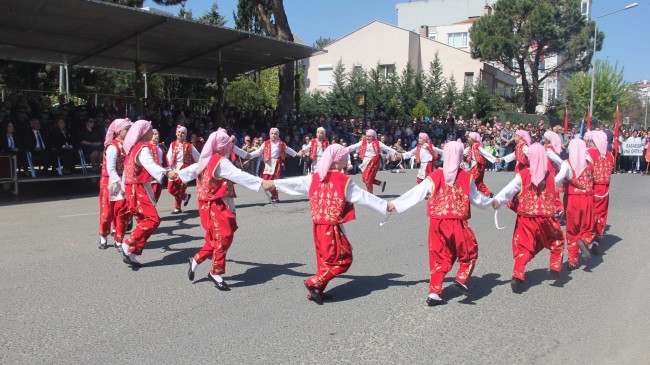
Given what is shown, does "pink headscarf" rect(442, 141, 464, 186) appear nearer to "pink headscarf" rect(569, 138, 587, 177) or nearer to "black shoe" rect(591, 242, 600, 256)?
"pink headscarf" rect(569, 138, 587, 177)

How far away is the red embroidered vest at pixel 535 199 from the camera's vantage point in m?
6.42

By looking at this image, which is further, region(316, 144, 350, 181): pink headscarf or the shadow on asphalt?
the shadow on asphalt

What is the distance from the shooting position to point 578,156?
769 centimetres

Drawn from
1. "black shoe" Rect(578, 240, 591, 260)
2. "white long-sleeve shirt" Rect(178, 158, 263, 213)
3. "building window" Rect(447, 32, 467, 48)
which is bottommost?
"black shoe" Rect(578, 240, 591, 260)

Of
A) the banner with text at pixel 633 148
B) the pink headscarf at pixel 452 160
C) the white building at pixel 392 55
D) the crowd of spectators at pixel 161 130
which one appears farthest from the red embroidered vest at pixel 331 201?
the white building at pixel 392 55

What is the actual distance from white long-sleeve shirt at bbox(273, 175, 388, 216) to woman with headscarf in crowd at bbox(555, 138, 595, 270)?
9.88ft

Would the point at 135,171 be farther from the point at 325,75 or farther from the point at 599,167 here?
the point at 325,75

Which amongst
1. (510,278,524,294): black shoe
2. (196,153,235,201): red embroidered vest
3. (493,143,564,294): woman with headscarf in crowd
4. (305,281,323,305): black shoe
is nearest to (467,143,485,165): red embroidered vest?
(493,143,564,294): woman with headscarf in crowd

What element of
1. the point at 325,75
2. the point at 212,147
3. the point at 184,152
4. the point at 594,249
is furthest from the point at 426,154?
the point at 325,75

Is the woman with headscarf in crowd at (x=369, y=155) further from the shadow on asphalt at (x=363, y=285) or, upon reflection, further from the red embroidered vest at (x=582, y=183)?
the shadow on asphalt at (x=363, y=285)

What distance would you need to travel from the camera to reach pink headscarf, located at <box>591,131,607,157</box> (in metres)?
8.62

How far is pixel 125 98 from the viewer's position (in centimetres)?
2116

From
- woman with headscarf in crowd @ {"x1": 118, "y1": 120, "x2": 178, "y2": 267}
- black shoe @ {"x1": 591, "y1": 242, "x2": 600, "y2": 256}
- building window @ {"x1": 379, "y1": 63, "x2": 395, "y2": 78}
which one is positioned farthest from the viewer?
building window @ {"x1": 379, "y1": 63, "x2": 395, "y2": 78}

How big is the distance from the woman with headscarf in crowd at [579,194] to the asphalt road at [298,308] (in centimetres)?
48
